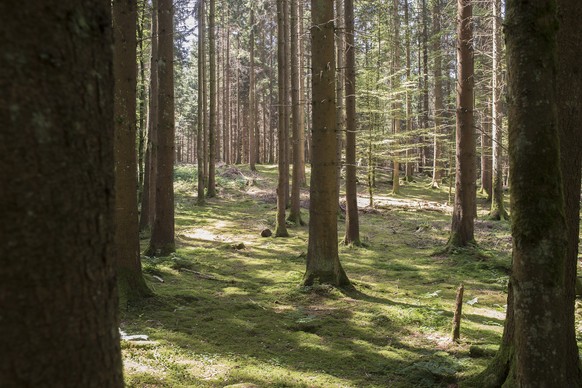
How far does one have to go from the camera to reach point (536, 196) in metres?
2.99

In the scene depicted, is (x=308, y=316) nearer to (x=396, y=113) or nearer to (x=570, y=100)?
(x=570, y=100)

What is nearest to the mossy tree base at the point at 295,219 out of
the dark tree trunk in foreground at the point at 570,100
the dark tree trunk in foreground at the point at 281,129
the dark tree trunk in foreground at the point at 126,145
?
the dark tree trunk in foreground at the point at 281,129

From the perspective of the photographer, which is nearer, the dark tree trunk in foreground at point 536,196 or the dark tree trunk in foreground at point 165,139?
the dark tree trunk in foreground at point 536,196

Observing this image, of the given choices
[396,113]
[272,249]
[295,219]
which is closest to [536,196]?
[272,249]

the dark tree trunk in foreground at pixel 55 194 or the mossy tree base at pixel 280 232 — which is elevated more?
the dark tree trunk in foreground at pixel 55 194

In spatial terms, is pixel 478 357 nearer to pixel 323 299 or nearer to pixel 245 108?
pixel 323 299

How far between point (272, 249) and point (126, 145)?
680cm

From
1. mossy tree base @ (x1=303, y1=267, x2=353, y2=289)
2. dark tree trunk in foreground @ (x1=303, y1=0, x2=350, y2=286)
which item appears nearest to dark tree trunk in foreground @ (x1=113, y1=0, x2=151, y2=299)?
mossy tree base @ (x1=303, y1=267, x2=353, y2=289)

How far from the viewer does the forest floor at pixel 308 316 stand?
4965 millimetres

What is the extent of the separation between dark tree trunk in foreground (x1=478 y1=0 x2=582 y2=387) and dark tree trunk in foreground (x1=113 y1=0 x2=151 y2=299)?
18.3 ft

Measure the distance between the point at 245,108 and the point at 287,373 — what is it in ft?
127

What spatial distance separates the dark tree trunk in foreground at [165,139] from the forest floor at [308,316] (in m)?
0.65

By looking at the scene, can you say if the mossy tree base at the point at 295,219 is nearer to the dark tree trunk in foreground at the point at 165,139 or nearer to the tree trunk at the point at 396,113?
the tree trunk at the point at 396,113

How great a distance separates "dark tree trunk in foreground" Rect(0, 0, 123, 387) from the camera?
1.05 m
